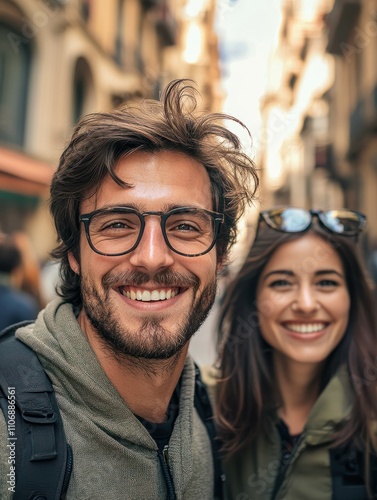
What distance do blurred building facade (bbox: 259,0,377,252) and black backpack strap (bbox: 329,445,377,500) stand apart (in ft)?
6.85

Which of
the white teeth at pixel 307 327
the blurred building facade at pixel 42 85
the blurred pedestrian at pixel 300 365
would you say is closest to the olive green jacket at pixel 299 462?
the blurred pedestrian at pixel 300 365

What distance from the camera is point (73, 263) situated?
1.88 metres

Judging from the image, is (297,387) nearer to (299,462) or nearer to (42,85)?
(299,462)

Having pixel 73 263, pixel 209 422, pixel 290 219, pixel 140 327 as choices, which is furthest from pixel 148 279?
pixel 290 219

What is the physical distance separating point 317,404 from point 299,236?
0.79 m

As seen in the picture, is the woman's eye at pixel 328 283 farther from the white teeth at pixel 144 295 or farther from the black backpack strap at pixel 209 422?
the white teeth at pixel 144 295

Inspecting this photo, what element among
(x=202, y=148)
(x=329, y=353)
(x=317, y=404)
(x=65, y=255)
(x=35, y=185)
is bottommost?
(x=317, y=404)

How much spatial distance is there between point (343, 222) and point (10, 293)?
2.45 m

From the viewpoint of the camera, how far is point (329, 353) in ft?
7.95

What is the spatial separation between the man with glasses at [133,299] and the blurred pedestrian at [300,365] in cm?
45

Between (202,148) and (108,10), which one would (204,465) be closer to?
(202,148)

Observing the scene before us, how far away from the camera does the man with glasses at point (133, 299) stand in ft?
5.07

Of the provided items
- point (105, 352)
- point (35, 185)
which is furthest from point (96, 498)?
point (35, 185)

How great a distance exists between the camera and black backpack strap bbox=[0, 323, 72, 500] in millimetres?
1289
